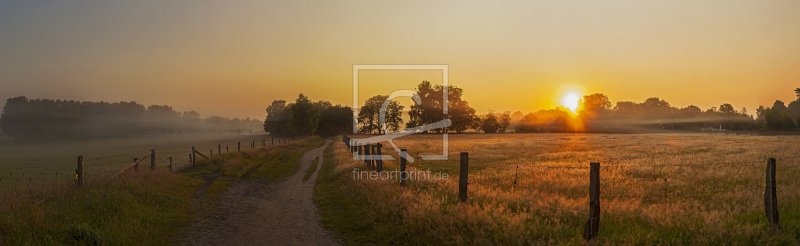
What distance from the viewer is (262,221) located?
10.9m

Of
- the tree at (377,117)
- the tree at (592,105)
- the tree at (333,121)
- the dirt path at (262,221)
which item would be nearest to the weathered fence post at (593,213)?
the dirt path at (262,221)

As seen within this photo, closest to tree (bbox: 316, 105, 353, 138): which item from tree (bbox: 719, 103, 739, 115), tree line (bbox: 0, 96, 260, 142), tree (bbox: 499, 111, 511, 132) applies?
tree (bbox: 499, 111, 511, 132)

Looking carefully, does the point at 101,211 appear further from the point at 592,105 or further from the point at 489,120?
the point at 592,105

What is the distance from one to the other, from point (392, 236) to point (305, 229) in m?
2.71

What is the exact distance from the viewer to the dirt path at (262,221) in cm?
910

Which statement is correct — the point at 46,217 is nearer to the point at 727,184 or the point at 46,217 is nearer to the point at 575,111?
the point at 727,184

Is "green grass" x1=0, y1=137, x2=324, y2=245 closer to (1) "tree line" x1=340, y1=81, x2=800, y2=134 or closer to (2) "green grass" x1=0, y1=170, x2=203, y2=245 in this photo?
(2) "green grass" x1=0, y1=170, x2=203, y2=245

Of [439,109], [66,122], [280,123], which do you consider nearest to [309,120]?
[280,123]

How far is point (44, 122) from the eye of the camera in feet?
381

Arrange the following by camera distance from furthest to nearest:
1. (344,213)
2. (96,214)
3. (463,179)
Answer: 1. (344,213)
2. (463,179)
3. (96,214)

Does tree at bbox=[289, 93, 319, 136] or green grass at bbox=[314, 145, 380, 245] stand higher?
tree at bbox=[289, 93, 319, 136]

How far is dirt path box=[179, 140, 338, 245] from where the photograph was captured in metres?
9.10

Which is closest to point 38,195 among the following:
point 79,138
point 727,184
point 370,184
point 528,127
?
point 370,184

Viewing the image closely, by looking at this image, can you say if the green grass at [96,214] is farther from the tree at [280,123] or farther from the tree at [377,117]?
the tree at [377,117]
